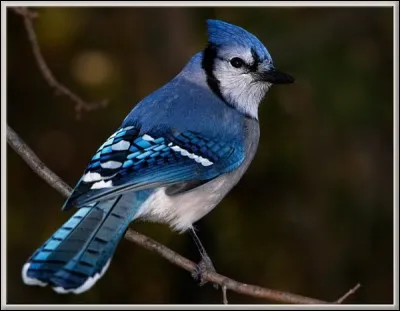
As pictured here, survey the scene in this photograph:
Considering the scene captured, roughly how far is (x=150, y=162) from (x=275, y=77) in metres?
0.69

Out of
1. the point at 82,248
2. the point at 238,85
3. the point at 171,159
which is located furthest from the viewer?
the point at 238,85

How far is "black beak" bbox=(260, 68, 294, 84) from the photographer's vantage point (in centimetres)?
326

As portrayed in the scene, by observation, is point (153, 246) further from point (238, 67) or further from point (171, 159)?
point (238, 67)

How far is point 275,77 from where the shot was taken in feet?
10.9

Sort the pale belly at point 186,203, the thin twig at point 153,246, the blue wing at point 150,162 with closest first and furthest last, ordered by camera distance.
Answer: the blue wing at point 150,162
the thin twig at point 153,246
the pale belly at point 186,203

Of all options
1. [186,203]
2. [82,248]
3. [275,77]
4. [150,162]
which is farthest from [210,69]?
[82,248]

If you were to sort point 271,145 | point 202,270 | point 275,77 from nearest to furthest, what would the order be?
point 202,270 → point 275,77 → point 271,145

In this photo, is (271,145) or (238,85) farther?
(271,145)

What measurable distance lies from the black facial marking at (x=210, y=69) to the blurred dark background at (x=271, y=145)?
41.8 inches

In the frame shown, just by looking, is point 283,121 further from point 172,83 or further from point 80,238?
point 80,238

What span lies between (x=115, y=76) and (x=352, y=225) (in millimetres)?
1522

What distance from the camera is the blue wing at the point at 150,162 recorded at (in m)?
2.67

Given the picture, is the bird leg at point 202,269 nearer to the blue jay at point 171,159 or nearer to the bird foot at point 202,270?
the bird foot at point 202,270

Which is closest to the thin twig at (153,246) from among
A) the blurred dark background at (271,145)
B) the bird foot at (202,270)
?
the bird foot at (202,270)
